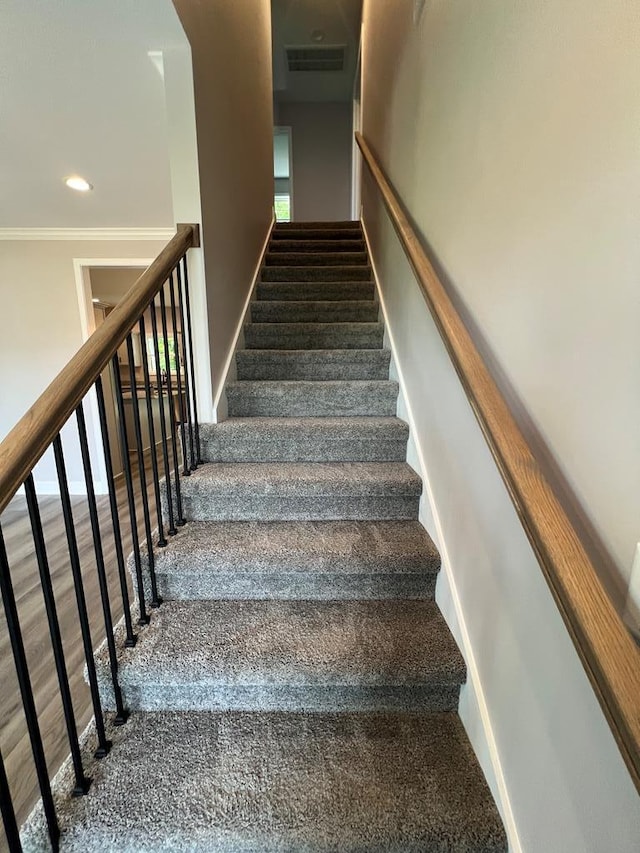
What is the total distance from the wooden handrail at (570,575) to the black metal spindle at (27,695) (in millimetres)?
916

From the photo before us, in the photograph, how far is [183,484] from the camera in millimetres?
1589

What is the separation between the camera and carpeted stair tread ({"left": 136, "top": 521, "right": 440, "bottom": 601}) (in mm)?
1354

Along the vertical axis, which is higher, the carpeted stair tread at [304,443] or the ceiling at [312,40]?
the ceiling at [312,40]

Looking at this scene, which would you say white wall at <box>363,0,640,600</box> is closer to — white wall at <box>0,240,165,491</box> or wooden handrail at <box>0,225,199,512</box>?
wooden handrail at <box>0,225,199,512</box>

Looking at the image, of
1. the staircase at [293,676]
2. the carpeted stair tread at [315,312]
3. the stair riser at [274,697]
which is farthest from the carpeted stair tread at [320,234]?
the stair riser at [274,697]

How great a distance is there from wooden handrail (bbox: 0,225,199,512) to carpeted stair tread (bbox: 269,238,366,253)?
8.03ft

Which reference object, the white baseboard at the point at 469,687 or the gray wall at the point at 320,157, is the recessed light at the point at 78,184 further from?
the gray wall at the point at 320,157

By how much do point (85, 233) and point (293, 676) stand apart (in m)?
3.78

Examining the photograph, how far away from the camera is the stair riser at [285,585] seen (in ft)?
4.47

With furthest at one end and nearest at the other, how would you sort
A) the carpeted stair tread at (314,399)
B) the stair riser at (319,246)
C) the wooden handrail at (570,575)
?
the stair riser at (319,246) < the carpeted stair tread at (314,399) < the wooden handrail at (570,575)

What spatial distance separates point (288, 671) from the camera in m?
1.11

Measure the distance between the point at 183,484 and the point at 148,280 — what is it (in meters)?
0.76

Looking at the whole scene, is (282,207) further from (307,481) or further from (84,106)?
(307,481)

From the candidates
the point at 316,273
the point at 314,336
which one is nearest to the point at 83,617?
the point at 314,336
